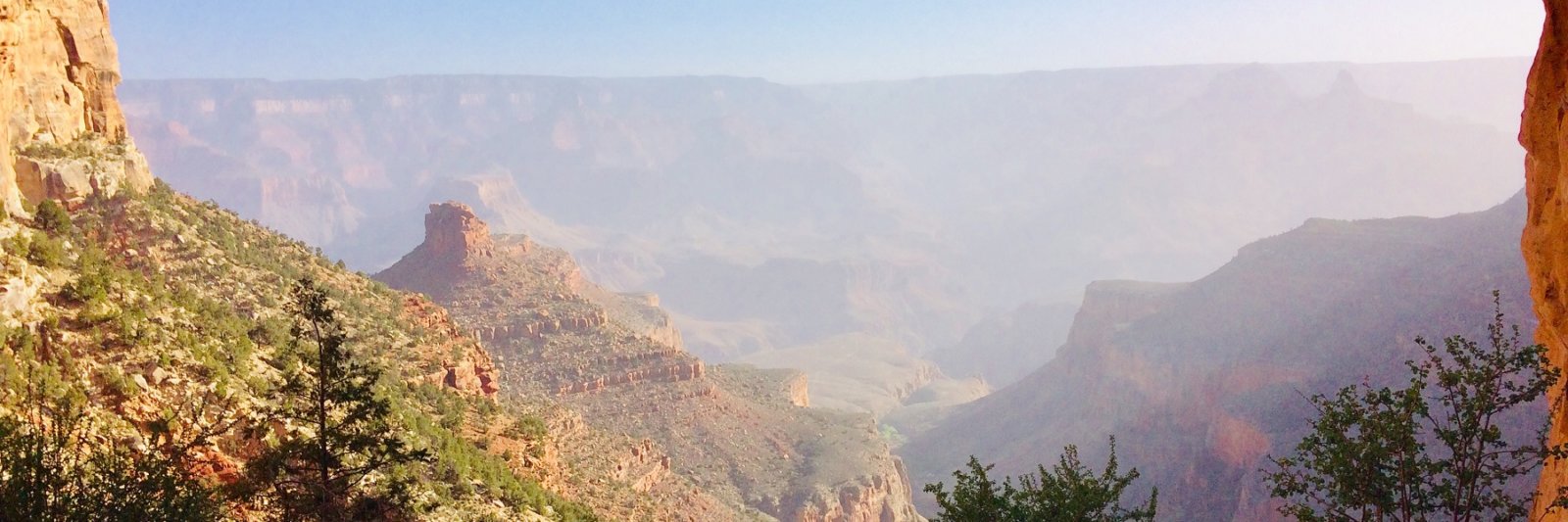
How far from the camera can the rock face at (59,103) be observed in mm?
22391

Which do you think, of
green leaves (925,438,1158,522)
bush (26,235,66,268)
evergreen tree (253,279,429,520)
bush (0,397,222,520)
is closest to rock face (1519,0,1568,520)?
green leaves (925,438,1158,522)

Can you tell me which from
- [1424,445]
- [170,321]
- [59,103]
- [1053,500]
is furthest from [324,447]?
[1424,445]

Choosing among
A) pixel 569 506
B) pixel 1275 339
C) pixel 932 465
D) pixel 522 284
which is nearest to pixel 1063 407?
pixel 932 465

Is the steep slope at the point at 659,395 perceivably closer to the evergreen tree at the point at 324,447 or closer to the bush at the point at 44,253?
the bush at the point at 44,253

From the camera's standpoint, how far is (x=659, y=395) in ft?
218

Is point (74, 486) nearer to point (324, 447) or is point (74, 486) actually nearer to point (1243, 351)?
point (324, 447)

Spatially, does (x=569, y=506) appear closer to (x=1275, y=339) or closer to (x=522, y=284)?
(x=522, y=284)

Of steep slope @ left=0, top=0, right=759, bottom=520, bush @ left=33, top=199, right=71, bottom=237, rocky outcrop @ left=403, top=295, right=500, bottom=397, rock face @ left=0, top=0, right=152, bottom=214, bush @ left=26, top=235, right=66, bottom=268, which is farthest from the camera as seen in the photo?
rocky outcrop @ left=403, top=295, right=500, bottom=397

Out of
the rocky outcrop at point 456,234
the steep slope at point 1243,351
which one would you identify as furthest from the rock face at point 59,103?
the steep slope at point 1243,351

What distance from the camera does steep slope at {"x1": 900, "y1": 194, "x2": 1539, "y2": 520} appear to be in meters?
66.2

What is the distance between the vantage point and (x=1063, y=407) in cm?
10994

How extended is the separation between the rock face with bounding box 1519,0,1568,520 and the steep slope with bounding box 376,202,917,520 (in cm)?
4497

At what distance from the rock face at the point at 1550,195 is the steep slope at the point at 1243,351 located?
1975 inches

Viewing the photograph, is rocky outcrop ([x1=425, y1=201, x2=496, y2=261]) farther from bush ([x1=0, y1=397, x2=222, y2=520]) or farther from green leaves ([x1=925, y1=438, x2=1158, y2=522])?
bush ([x1=0, y1=397, x2=222, y2=520])
